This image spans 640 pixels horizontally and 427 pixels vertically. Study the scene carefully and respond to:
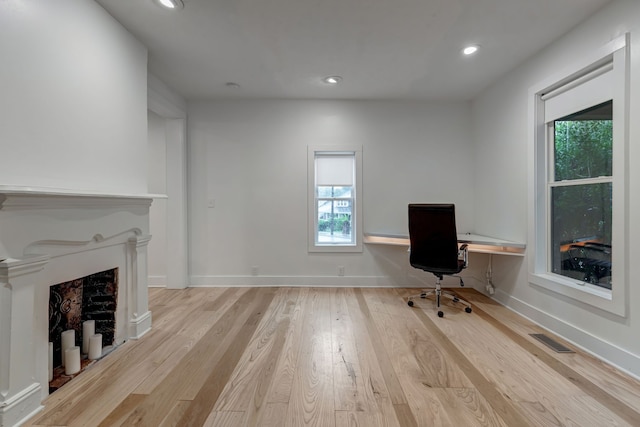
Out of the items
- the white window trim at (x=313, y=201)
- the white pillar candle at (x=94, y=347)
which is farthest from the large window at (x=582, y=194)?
the white pillar candle at (x=94, y=347)

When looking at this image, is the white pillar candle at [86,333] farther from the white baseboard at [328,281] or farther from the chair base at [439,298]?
the chair base at [439,298]

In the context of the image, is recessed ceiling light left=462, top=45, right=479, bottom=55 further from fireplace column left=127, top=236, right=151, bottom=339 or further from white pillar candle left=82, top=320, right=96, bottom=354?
white pillar candle left=82, top=320, right=96, bottom=354

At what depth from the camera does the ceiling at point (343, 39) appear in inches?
81.8

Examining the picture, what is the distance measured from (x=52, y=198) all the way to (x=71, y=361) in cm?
110

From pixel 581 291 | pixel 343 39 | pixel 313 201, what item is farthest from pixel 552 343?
pixel 343 39

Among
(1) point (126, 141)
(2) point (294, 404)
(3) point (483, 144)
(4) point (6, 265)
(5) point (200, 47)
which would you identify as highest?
(5) point (200, 47)

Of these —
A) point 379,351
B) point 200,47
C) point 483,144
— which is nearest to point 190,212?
point 200,47

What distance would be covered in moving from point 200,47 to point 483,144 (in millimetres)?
3469

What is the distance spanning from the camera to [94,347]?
2.04m

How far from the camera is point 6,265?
137cm

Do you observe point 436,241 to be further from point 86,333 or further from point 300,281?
point 86,333

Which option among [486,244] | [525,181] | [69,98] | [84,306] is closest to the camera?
[69,98]

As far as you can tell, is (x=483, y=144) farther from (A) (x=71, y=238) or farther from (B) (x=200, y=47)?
(A) (x=71, y=238)

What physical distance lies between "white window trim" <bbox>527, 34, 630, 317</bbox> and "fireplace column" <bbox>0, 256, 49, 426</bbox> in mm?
3635
